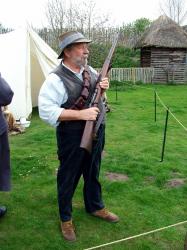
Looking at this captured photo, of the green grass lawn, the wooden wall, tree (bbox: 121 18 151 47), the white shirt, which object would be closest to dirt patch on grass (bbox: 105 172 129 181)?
the green grass lawn

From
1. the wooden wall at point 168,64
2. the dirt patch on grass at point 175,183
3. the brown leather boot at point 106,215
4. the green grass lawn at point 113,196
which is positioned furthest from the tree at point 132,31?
the brown leather boot at point 106,215

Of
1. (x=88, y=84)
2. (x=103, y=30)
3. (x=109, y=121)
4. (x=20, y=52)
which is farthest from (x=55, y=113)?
(x=103, y=30)

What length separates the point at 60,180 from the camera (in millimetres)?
3648

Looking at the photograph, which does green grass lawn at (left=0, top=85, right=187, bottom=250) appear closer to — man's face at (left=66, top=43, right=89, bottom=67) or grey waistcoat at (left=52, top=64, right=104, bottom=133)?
grey waistcoat at (left=52, top=64, right=104, bottom=133)

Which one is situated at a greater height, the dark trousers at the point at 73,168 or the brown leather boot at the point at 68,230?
the dark trousers at the point at 73,168

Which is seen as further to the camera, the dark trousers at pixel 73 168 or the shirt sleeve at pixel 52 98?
the dark trousers at pixel 73 168

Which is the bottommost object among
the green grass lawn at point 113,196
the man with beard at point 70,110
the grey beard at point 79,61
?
the green grass lawn at point 113,196

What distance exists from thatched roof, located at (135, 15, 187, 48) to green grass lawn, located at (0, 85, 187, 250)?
14.7 m

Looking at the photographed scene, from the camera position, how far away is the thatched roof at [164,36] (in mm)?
22078

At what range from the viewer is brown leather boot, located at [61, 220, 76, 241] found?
3.71m

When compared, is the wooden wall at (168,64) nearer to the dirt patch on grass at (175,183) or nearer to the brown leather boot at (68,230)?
the dirt patch on grass at (175,183)

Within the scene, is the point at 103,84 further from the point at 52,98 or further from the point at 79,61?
the point at 52,98

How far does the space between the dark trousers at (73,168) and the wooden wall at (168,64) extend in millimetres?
18270

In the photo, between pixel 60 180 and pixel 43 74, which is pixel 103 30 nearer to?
pixel 43 74
